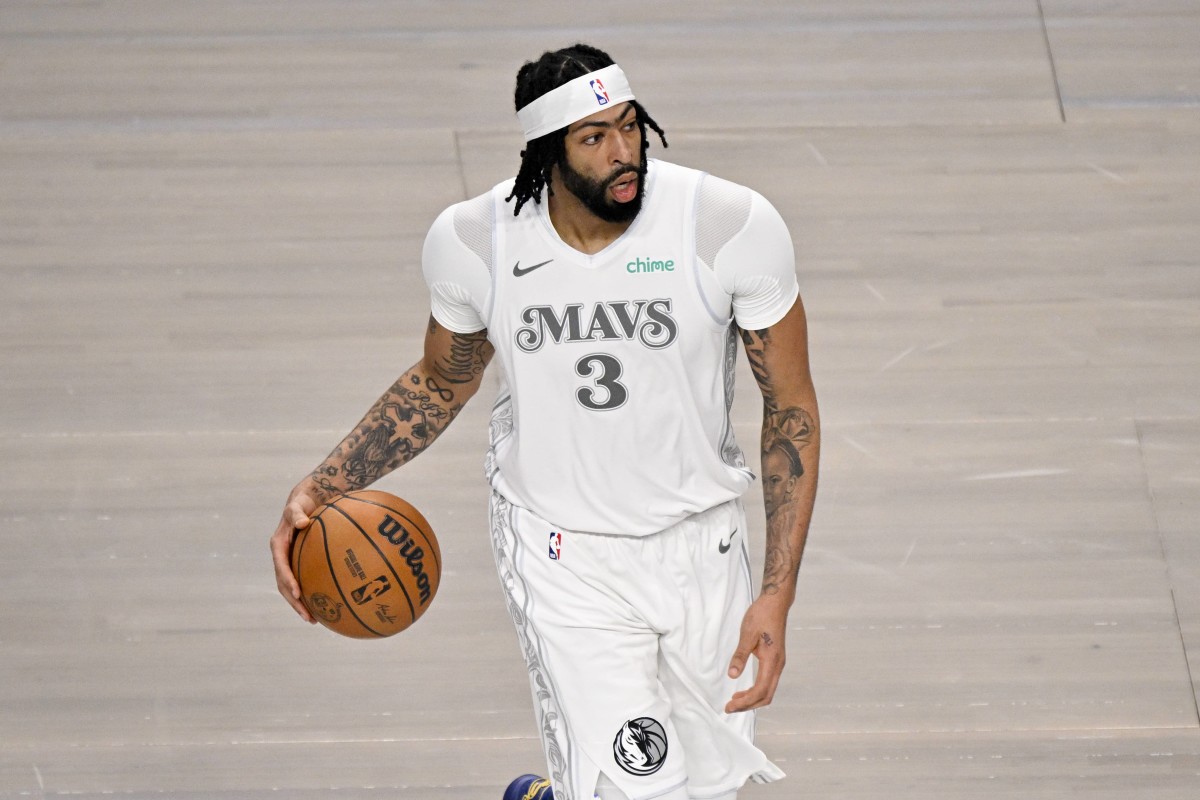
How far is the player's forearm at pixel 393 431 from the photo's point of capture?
3.16m

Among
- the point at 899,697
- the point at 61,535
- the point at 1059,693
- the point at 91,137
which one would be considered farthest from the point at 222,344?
the point at 1059,693

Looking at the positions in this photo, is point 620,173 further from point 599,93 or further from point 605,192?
point 599,93

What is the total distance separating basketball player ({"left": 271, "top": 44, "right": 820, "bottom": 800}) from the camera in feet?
9.27

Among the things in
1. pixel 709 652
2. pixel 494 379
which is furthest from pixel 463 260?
pixel 494 379

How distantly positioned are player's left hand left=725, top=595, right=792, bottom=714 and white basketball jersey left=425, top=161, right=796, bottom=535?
26 cm

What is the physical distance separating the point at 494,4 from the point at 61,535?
301 centimetres

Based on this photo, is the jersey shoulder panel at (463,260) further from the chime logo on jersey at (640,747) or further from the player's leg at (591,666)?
the chime logo on jersey at (640,747)

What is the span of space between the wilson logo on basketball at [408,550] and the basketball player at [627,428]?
16cm

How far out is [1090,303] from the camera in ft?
17.2

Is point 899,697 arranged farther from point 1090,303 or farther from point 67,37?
point 67,37

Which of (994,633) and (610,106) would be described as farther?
(994,633)

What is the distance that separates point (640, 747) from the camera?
2.88m

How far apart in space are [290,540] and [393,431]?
A: 0.29 m

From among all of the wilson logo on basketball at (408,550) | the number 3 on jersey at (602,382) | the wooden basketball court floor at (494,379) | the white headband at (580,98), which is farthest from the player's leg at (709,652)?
the wooden basketball court floor at (494,379)
